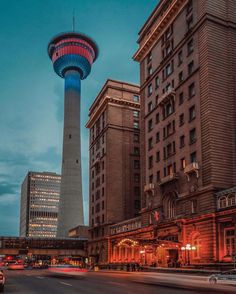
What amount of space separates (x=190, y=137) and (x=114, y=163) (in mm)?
40809

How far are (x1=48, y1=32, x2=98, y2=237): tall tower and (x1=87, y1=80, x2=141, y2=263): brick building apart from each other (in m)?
30.9

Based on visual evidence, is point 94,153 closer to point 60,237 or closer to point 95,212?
point 95,212

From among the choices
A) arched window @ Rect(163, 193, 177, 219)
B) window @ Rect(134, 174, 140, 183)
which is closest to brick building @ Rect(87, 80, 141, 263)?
window @ Rect(134, 174, 140, 183)

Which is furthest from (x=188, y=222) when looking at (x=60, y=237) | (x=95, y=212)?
(x=60, y=237)

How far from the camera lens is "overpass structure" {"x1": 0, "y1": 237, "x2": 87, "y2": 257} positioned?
138 metres

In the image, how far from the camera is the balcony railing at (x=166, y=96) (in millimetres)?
68119

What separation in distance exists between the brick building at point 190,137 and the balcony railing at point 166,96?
0.69 feet

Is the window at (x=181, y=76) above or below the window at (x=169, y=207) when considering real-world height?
above

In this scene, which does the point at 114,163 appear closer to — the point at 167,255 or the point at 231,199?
the point at 167,255

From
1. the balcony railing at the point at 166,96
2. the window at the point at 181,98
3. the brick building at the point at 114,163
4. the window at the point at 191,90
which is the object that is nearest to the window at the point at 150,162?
the balcony railing at the point at 166,96

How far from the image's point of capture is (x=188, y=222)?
58969mm

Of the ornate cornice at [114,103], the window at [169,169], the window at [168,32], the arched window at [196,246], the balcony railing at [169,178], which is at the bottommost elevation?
the arched window at [196,246]

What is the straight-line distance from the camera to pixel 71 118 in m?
145

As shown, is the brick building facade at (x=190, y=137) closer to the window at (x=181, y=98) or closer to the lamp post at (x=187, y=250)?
the window at (x=181, y=98)
